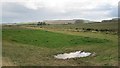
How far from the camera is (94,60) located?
83.1ft

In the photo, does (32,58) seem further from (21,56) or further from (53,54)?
(53,54)

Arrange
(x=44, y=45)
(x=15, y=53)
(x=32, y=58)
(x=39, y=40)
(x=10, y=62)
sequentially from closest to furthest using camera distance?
(x=10, y=62) < (x=32, y=58) < (x=15, y=53) < (x=44, y=45) < (x=39, y=40)

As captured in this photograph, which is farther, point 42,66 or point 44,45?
point 44,45

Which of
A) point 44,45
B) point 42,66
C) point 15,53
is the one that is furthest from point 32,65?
point 44,45

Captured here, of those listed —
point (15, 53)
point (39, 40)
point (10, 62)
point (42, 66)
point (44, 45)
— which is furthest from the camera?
point (39, 40)

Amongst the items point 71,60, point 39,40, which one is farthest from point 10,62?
point 39,40

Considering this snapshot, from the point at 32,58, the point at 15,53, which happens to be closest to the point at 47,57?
the point at 32,58

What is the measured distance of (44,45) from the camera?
38.9 m

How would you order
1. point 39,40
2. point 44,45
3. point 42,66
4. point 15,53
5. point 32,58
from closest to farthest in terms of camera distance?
point 42,66
point 32,58
point 15,53
point 44,45
point 39,40

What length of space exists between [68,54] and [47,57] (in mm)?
2936

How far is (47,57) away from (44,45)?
10.3 metres

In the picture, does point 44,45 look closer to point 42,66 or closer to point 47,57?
point 47,57

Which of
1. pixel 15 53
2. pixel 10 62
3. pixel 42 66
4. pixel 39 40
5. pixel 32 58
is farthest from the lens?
pixel 39 40

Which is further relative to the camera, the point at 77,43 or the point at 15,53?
the point at 77,43
